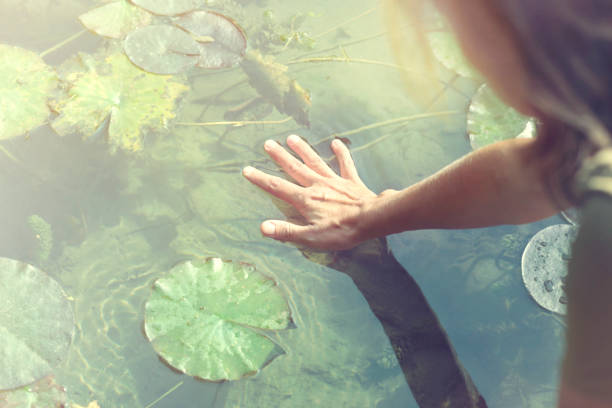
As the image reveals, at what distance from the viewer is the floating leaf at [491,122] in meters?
1.65

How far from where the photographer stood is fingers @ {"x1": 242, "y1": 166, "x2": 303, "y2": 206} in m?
1.52

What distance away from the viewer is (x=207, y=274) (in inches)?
53.0

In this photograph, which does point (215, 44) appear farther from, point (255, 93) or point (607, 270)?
point (607, 270)

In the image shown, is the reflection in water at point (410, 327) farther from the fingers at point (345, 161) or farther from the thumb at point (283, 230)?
the fingers at point (345, 161)

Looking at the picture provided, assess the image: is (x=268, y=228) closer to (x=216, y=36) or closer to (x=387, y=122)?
(x=387, y=122)

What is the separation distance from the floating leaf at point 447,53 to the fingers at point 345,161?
646 millimetres

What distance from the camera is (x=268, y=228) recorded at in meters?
1.47

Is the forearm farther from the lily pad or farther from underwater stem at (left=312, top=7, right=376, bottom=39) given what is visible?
underwater stem at (left=312, top=7, right=376, bottom=39)

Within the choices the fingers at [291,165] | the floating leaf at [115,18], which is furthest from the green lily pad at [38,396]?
the floating leaf at [115,18]

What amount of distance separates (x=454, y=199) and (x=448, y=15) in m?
0.65

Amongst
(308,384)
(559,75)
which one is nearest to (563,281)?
(308,384)

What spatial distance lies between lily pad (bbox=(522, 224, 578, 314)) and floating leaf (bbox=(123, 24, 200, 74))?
4.80 ft

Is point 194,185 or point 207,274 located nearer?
point 207,274

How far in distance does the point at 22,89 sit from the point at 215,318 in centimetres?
116
